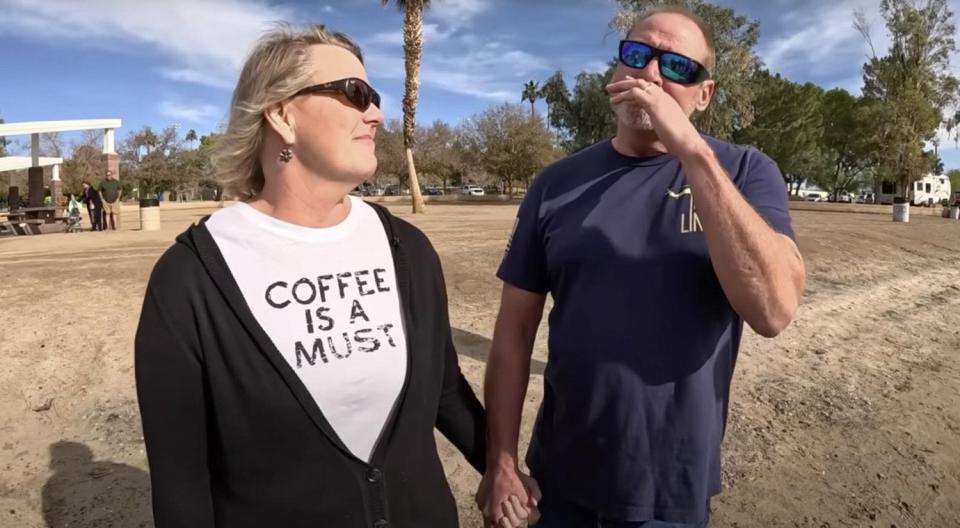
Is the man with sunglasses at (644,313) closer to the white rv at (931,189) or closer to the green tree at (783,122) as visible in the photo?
the green tree at (783,122)

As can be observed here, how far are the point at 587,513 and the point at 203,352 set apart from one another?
3.85 ft

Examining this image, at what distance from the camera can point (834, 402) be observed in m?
5.14

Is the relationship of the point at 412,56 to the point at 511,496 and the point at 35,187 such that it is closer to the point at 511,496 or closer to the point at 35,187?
the point at 35,187

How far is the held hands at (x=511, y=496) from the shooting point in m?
1.94

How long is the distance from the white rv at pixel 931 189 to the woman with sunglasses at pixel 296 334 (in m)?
60.2

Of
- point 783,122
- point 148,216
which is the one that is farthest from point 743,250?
point 783,122

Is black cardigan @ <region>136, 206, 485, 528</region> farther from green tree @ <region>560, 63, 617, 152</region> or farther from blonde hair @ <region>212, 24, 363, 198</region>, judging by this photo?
green tree @ <region>560, 63, 617, 152</region>

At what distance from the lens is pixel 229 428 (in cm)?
138

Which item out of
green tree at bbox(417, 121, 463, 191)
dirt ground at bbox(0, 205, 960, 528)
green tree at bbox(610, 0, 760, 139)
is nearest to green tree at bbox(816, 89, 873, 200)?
green tree at bbox(610, 0, 760, 139)

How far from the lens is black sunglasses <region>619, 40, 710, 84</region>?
1818mm

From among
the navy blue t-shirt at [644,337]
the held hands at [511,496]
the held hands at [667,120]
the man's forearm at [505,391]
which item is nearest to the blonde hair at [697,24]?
the navy blue t-shirt at [644,337]

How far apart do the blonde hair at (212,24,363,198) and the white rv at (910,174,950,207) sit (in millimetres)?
60294

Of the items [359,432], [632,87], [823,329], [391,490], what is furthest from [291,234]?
[823,329]

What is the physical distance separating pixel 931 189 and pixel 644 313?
67.0 meters
